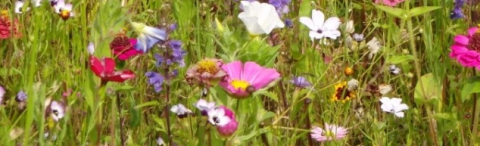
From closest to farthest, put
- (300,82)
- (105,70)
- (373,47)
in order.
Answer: (105,70), (300,82), (373,47)

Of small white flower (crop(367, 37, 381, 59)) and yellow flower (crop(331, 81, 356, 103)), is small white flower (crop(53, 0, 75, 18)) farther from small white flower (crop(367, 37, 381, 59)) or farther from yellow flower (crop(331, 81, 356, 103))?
small white flower (crop(367, 37, 381, 59))

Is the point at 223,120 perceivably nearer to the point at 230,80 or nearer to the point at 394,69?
the point at 230,80

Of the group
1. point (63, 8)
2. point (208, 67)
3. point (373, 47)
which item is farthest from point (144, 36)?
point (373, 47)

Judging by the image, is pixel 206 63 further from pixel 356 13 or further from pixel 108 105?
pixel 356 13

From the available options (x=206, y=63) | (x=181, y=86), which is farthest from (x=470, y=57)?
(x=206, y=63)

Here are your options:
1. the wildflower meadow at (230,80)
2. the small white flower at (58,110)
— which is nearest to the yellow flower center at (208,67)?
the wildflower meadow at (230,80)

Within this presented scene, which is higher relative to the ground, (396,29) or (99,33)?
(99,33)
